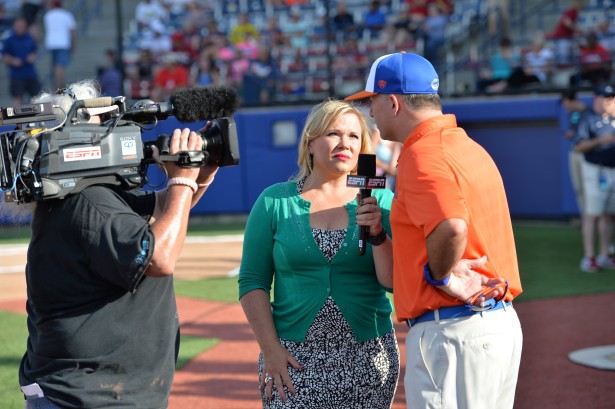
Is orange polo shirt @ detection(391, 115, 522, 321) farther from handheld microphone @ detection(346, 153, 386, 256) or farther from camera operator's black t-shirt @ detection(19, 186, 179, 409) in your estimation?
camera operator's black t-shirt @ detection(19, 186, 179, 409)

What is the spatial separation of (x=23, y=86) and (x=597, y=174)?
1190 centimetres

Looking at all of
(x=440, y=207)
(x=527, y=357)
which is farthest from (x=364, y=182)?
(x=527, y=357)

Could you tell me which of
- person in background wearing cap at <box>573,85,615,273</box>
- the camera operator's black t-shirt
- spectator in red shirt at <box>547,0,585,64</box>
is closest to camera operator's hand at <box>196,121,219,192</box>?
the camera operator's black t-shirt

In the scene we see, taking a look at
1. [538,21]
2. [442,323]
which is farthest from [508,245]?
[538,21]

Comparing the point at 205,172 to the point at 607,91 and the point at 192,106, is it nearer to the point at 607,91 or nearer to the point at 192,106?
the point at 192,106

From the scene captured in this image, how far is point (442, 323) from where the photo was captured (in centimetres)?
290

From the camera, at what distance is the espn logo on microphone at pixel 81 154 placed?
102 inches

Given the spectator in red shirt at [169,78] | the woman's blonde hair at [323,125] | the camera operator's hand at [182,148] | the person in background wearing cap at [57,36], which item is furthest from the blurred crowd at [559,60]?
the camera operator's hand at [182,148]

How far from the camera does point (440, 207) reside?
2723 millimetres

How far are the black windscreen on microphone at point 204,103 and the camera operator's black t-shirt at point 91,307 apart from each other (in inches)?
15.4

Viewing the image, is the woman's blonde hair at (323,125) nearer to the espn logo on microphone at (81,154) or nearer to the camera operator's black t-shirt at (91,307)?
the camera operator's black t-shirt at (91,307)

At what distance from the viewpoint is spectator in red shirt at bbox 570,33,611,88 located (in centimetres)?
1327

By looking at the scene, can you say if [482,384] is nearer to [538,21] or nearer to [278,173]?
[278,173]

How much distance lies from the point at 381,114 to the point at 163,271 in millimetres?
1005
